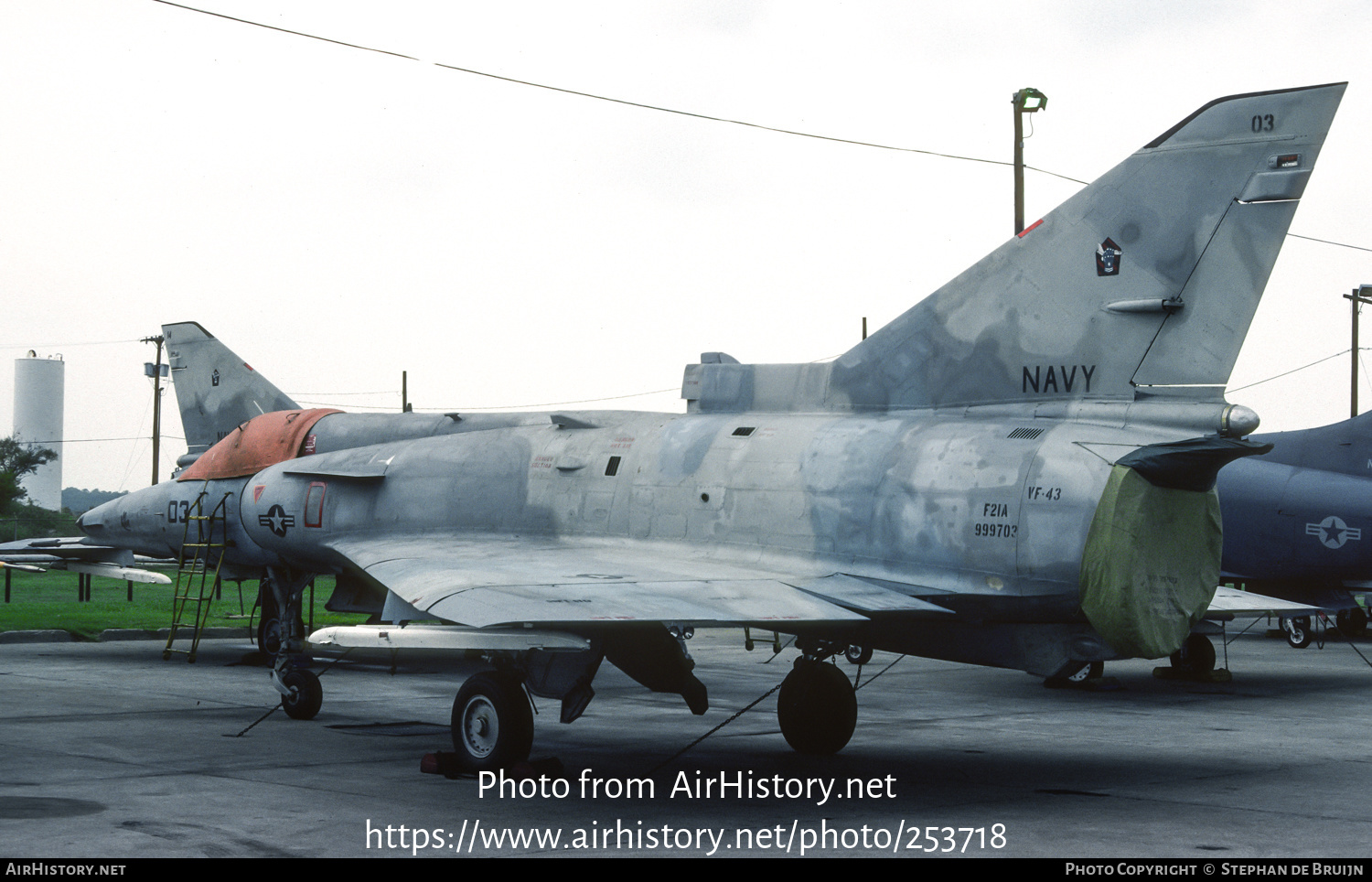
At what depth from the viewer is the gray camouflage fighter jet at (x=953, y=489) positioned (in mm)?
9617

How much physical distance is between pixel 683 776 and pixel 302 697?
219 inches

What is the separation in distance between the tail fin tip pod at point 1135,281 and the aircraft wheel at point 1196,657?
39.7 ft

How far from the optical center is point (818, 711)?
1260cm

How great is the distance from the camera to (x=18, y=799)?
31.1 feet

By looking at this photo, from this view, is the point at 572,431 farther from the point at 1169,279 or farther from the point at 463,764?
the point at 1169,279

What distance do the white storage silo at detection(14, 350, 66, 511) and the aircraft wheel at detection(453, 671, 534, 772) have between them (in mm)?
142442

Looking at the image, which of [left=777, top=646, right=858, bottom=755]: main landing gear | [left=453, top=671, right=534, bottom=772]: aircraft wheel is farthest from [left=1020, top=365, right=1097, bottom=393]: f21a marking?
[left=453, top=671, right=534, bottom=772]: aircraft wheel

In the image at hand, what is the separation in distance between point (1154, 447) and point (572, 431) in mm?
6097

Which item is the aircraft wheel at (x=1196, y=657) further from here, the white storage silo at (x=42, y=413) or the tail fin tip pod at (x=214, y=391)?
the white storage silo at (x=42, y=413)

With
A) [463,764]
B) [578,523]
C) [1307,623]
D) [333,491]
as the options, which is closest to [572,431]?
[578,523]

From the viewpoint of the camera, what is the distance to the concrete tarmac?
8.41 m

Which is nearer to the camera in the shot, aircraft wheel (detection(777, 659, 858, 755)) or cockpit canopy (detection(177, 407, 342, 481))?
aircraft wheel (detection(777, 659, 858, 755))

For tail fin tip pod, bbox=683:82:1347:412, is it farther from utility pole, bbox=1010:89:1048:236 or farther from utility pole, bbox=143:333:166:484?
utility pole, bbox=143:333:166:484

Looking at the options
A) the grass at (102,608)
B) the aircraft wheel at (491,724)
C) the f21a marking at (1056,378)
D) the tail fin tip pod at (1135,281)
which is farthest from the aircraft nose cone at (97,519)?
the f21a marking at (1056,378)
